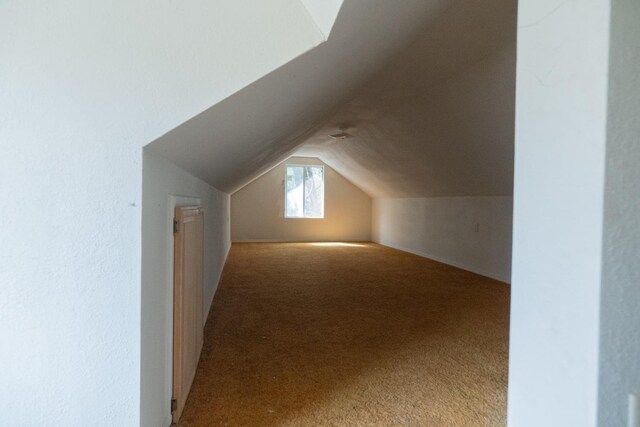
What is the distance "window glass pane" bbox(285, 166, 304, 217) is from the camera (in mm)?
9398

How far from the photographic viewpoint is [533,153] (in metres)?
0.67

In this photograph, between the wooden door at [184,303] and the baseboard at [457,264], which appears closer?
the wooden door at [184,303]

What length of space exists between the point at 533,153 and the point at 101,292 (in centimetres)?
133

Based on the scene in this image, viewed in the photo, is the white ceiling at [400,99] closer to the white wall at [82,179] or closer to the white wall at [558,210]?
the white wall at [82,179]

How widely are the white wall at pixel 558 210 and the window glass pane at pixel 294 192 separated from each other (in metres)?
8.75

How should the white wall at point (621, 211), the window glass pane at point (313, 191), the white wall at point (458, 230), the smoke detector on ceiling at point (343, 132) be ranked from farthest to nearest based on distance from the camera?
the window glass pane at point (313, 191) → the smoke detector on ceiling at point (343, 132) → the white wall at point (458, 230) → the white wall at point (621, 211)

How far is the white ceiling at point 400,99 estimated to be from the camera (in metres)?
1.44

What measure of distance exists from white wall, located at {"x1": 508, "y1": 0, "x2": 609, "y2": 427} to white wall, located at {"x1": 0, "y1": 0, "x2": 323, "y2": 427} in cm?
97

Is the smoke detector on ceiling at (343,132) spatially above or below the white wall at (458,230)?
above

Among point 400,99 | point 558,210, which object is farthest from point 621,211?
point 400,99

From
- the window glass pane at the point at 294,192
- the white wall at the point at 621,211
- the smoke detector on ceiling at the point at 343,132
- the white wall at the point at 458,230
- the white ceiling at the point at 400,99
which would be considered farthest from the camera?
the window glass pane at the point at 294,192

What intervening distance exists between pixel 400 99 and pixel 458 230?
307 centimetres

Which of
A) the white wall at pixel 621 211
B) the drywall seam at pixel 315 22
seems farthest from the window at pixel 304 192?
the white wall at pixel 621 211

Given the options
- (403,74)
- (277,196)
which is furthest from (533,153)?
(277,196)
